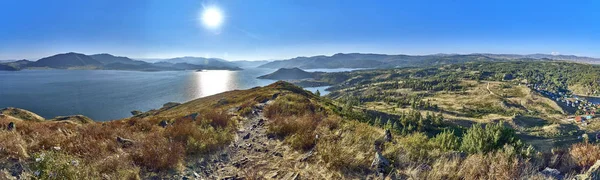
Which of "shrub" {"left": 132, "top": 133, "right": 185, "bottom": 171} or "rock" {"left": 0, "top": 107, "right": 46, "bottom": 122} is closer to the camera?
"shrub" {"left": 132, "top": 133, "right": 185, "bottom": 171}

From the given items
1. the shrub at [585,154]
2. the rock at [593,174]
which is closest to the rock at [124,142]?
the rock at [593,174]

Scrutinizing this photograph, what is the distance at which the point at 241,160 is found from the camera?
24.0ft

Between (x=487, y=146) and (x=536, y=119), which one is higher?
(x=487, y=146)

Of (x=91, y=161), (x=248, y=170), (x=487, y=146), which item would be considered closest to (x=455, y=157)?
(x=487, y=146)

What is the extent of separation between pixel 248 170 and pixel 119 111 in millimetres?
113298

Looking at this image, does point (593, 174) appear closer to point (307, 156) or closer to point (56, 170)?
point (307, 156)

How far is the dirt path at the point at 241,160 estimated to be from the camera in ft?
20.4

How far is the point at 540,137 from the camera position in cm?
7588

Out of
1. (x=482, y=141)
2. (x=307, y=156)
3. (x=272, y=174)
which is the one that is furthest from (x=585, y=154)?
(x=272, y=174)

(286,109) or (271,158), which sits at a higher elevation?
(271,158)

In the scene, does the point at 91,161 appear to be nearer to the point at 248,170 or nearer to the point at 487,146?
the point at 248,170

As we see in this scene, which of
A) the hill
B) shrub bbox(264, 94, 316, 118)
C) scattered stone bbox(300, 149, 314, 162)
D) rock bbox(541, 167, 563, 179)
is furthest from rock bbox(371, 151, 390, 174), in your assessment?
shrub bbox(264, 94, 316, 118)

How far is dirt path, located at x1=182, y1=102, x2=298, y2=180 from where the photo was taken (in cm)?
623

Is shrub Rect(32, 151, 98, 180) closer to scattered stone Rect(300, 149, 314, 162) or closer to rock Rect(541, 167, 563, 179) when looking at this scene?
scattered stone Rect(300, 149, 314, 162)
